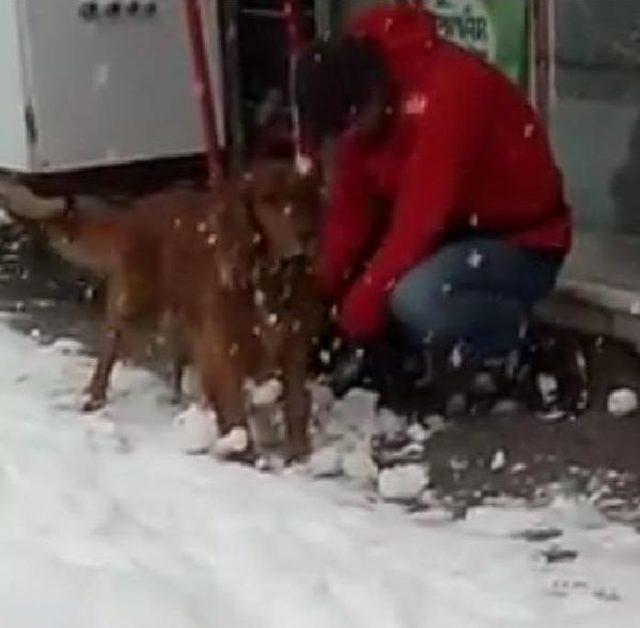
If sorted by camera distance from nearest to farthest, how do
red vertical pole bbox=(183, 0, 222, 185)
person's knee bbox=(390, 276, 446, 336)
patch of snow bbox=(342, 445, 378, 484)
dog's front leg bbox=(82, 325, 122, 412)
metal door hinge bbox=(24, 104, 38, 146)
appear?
1. patch of snow bbox=(342, 445, 378, 484)
2. person's knee bbox=(390, 276, 446, 336)
3. dog's front leg bbox=(82, 325, 122, 412)
4. red vertical pole bbox=(183, 0, 222, 185)
5. metal door hinge bbox=(24, 104, 38, 146)

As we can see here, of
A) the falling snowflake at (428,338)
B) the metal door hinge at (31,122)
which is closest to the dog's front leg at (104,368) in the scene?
the falling snowflake at (428,338)

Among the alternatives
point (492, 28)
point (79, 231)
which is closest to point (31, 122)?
point (79, 231)

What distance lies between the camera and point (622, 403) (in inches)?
232

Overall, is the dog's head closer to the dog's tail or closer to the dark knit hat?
the dark knit hat

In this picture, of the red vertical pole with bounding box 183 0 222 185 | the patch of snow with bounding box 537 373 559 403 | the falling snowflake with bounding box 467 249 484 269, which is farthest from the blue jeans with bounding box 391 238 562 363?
the red vertical pole with bounding box 183 0 222 185

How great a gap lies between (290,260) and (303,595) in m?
1.32

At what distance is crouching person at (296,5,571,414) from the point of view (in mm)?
5531

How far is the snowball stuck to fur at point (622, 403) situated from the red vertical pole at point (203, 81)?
1983mm

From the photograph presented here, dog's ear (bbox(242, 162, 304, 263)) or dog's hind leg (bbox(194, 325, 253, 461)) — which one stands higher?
dog's ear (bbox(242, 162, 304, 263))

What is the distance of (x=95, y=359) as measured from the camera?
21.7 feet

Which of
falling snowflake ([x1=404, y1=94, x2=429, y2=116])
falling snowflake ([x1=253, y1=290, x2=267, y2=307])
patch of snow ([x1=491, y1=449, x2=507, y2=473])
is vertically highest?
falling snowflake ([x1=404, y1=94, x2=429, y2=116])

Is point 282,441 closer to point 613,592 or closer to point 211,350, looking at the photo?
point 211,350

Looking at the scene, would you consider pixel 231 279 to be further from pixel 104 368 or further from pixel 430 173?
pixel 104 368

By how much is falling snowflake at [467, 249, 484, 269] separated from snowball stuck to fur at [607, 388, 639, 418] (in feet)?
1.93
